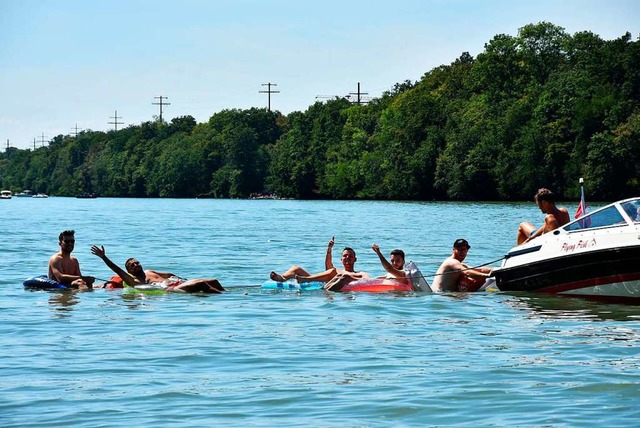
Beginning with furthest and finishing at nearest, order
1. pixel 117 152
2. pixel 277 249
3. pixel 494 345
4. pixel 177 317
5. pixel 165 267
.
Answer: pixel 117 152 < pixel 277 249 < pixel 165 267 < pixel 177 317 < pixel 494 345

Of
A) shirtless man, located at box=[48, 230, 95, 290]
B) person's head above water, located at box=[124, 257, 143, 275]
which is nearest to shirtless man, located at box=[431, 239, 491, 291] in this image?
person's head above water, located at box=[124, 257, 143, 275]

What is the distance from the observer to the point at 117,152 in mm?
193250

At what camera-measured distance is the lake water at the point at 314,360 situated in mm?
10195

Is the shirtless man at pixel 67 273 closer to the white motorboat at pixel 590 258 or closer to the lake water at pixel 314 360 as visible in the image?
the lake water at pixel 314 360

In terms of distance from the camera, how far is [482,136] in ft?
330

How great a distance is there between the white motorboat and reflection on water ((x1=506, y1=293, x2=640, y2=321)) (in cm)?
12

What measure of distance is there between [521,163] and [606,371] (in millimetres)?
83493

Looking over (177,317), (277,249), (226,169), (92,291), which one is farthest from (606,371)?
(226,169)

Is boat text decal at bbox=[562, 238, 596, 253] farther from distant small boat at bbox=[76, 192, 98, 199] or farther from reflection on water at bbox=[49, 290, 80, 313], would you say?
distant small boat at bbox=[76, 192, 98, 199]

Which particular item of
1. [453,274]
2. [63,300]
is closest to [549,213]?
[453,274]

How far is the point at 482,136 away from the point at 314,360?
89369 mm

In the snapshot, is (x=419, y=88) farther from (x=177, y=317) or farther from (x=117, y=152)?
(x=177, y=317)

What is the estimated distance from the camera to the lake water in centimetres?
1020

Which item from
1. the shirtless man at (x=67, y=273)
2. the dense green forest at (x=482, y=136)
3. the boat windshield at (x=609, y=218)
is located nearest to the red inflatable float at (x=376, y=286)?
the boat windshield at (x=609, y=218)
